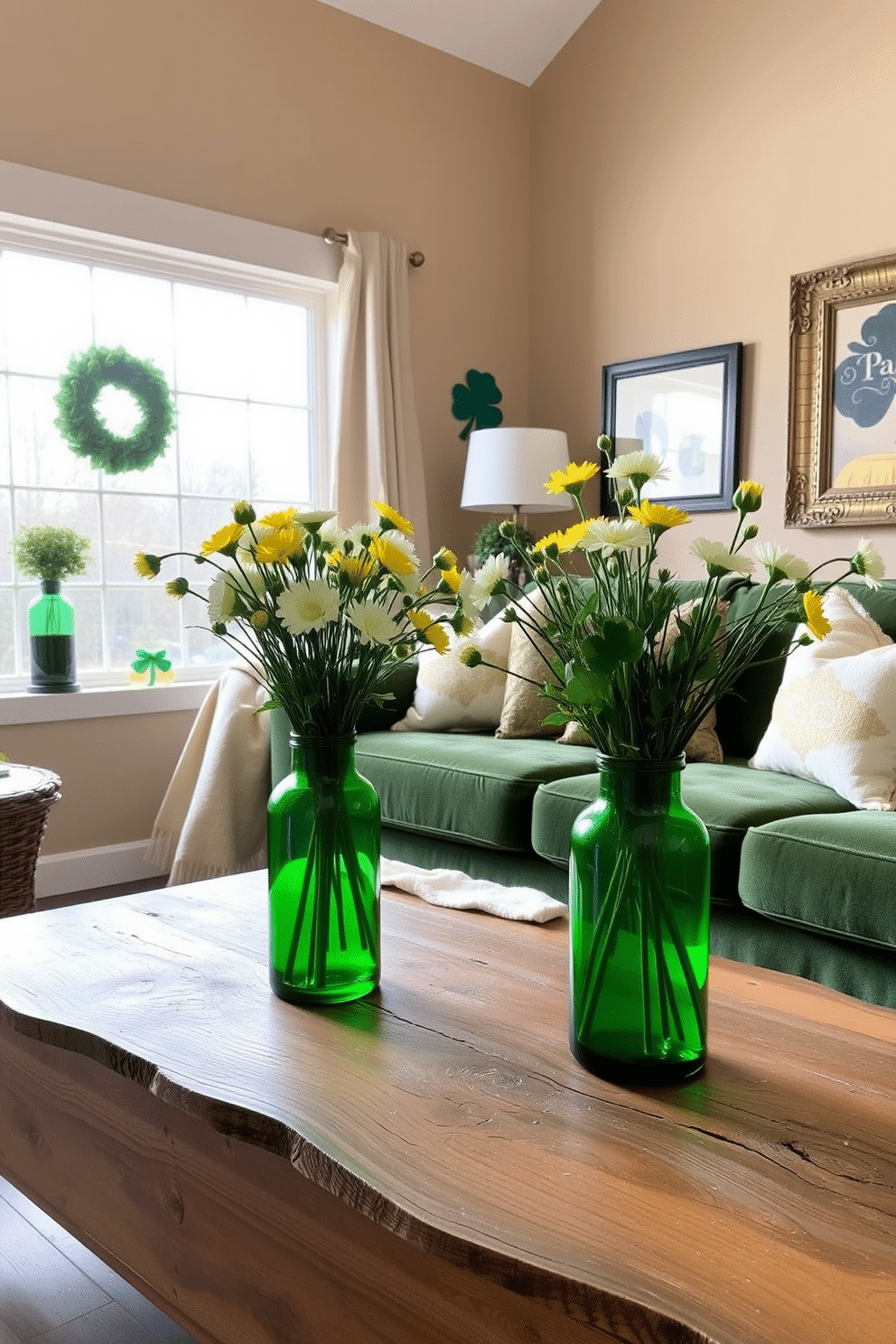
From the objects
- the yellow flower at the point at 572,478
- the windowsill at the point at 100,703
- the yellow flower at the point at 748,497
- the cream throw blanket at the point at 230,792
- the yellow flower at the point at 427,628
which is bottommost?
the cream throw blanket at the point at 230,792

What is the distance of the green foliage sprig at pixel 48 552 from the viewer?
346cm

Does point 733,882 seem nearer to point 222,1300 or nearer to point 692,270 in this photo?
point 222,1300

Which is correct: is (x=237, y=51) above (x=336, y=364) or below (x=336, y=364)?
above

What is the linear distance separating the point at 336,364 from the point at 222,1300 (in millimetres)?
3636

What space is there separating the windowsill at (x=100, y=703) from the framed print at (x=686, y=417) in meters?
1.81

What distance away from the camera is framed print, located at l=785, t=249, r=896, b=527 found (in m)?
3.73

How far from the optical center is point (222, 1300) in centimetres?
113

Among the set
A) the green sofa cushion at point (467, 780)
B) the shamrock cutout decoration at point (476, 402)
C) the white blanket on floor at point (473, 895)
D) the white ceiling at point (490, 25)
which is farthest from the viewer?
the shamrock cutout decoration at point (476, 402)

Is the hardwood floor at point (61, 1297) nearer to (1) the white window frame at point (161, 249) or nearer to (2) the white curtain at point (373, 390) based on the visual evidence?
(1) the white window frame at point (161, 249)

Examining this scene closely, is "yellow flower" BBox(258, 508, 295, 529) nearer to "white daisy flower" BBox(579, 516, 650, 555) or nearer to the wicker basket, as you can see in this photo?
"white daisy flower" BBox(579, 516, 650, 555)

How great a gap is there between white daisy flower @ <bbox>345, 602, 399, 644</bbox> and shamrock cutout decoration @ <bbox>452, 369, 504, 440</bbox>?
3.70 meters

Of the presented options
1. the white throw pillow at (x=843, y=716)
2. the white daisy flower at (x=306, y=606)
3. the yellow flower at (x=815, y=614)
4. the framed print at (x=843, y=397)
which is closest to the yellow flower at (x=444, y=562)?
the white daisy flower at (x=306, y=606)

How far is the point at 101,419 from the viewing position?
374 centimetres

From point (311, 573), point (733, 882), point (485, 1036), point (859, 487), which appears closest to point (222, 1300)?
point (485, 1036)
